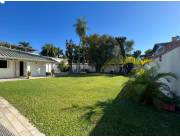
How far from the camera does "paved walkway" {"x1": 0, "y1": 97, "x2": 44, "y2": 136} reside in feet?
13.3

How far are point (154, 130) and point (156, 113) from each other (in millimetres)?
1739

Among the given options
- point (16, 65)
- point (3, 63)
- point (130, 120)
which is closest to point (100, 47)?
point (16, 65)

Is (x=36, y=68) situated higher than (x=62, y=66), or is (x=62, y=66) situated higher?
(x=62, y=66)

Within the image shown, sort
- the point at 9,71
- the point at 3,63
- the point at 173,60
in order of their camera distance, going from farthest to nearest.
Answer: the point at 9,71 < the point at 3,63 < the point at 173,60

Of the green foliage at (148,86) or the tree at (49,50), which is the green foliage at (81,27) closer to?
the tree at (49,50)

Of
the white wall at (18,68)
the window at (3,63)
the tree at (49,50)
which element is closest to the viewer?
the window at (3,63)

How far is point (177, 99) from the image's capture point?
670 centimetres

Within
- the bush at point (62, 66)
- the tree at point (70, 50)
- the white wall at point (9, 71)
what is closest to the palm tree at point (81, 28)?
the tree at point (70, 50)

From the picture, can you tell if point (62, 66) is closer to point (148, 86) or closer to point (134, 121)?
point (148, 86)

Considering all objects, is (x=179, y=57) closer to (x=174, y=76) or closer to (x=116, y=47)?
(x=174, y=76)

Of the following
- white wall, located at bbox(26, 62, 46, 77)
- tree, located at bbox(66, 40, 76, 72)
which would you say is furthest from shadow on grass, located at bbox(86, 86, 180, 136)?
tree, located at bbox(66, 40, 76, 72)

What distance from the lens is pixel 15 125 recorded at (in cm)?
454

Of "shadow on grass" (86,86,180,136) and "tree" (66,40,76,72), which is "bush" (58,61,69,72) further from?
"shadow on grass" (86,86,180,136)

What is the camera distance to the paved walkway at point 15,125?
4.06m
